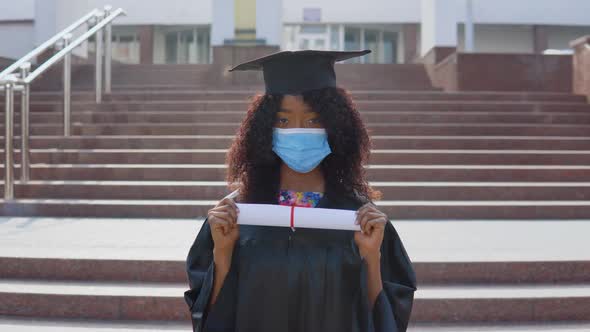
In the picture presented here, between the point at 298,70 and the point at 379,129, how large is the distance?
19.7 ft

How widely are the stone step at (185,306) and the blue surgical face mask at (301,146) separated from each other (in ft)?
6.57

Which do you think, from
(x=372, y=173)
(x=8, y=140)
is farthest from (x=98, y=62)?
(x=372, y=173)

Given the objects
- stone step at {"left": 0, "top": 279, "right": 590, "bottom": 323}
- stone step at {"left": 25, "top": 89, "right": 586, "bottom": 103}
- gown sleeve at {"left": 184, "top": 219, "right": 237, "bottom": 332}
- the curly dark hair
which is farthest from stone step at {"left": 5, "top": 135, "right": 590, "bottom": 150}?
gown sleeve at {"left": 184, "top": 219, "right": 237, "bottom": 332}

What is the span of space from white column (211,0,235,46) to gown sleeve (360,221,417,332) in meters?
11.9

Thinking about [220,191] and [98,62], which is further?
[98,62]

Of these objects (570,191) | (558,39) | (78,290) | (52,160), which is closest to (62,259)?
(78,290)

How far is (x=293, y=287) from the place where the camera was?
1809 millimetres

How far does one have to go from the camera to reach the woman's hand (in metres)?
1.66

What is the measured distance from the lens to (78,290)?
3.71 meters

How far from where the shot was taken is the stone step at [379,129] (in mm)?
7750

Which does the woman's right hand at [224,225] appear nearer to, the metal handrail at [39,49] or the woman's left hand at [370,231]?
the woman's left hand at [370,231]

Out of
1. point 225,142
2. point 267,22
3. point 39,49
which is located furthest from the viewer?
point 267,22

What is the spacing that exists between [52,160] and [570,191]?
584cm

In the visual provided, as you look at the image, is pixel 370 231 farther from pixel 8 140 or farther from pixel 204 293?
pixel 8 140
